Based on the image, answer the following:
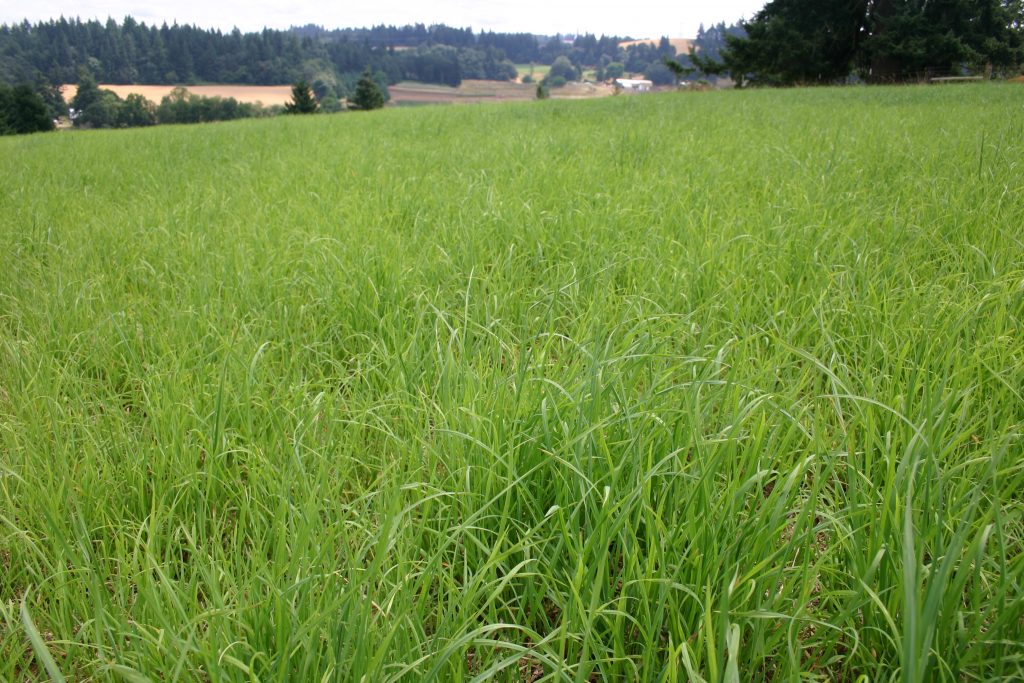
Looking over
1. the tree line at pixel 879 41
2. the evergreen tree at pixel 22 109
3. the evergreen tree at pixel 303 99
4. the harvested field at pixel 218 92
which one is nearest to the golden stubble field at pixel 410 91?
the harvested field at pixel 218 92

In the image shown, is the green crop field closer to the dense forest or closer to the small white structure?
the small white structure

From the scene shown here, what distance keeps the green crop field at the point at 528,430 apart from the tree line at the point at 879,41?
872 inches

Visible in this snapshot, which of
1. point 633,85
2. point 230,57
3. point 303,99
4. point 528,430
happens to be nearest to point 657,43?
point 633,85

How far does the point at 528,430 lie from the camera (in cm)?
131

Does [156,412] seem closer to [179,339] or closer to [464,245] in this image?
[179,339]

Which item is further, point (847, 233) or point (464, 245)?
point (464, 245)

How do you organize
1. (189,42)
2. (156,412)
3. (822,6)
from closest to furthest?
(156,412), (822,6), (189,42)

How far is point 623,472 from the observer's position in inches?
48.6

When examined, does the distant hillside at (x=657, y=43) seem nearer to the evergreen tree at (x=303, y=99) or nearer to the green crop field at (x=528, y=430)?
the evergreen tree at (x=303, y=99)

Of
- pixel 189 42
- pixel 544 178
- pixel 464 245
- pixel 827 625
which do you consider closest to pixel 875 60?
pixel 544 178

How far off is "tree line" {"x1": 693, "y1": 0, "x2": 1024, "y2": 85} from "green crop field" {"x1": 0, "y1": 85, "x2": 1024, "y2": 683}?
72.7 ft

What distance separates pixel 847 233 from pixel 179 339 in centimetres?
267

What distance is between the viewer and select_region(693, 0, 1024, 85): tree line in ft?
67.9

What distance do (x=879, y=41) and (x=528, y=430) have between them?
2625cm
